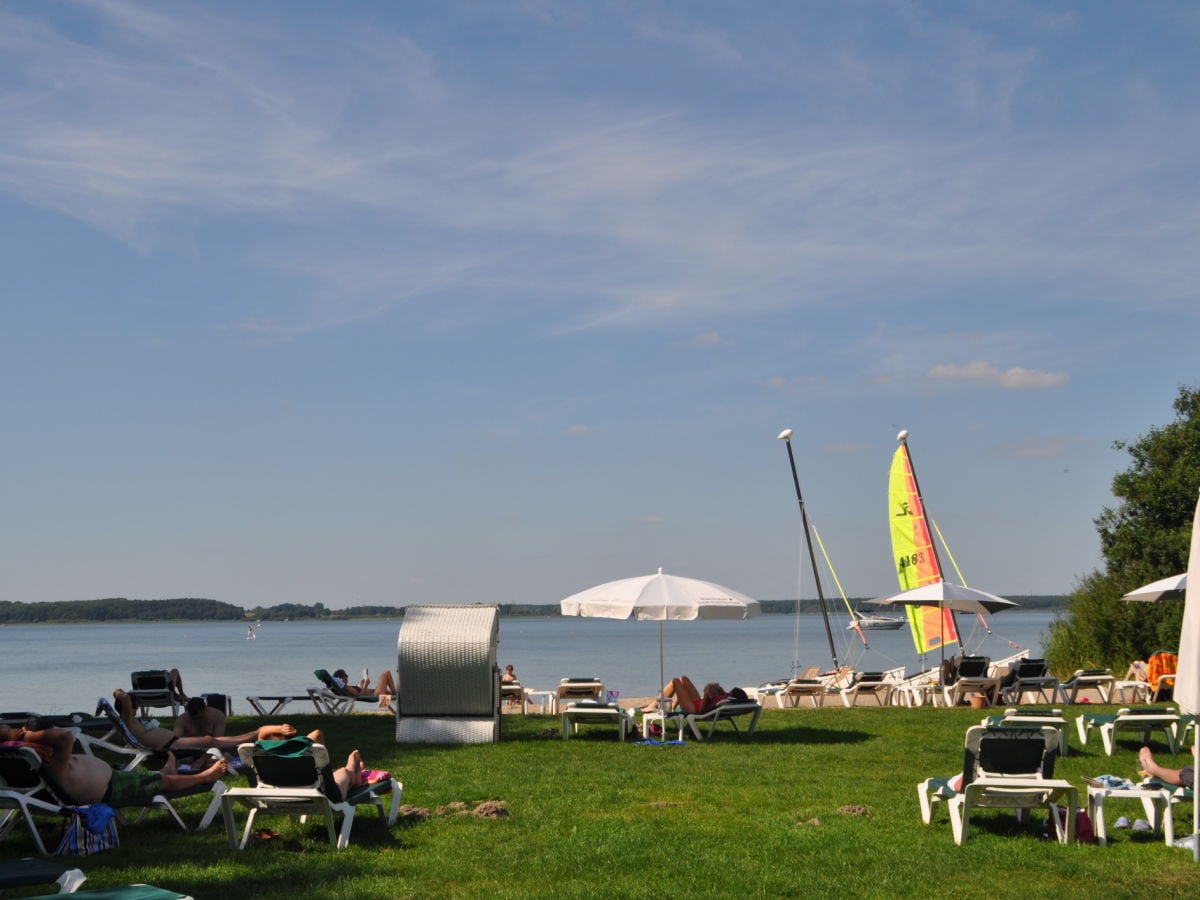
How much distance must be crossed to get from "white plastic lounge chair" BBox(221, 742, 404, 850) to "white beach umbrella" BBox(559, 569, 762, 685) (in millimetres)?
6775

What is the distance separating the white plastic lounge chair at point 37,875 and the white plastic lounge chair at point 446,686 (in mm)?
8675

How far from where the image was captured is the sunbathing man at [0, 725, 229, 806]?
812 cm

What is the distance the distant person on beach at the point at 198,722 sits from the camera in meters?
12.4

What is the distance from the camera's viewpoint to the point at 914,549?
27.9m

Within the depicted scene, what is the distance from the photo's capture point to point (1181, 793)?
8.31m

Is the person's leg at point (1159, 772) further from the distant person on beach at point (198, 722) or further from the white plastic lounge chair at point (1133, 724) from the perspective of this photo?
the distant person on beach at point (198, 722)

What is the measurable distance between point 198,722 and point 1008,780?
7.88 meters

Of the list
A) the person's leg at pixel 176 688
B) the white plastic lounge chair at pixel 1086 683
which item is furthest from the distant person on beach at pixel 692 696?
the person's leg at pixel 176 688

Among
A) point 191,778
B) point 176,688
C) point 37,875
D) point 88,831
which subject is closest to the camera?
point 37,875

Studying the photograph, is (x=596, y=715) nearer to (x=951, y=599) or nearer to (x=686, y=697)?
(x=686, y=697)

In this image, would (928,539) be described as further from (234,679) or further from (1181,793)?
(234,679)

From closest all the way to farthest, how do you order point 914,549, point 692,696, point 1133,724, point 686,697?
1. point 1133,724
2. point 686,697
3. point 692,696
4. point 914,549

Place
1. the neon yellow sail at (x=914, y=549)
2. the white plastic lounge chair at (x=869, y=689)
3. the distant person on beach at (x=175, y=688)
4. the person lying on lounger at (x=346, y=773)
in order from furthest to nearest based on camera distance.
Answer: the neon yellow sail at (x=914, y=549) < the white plastic lounge chair at (x=869, y=689) < the distant person on beach at (x=175, y=688) < the person lying on lounger at (x=346, y=773)

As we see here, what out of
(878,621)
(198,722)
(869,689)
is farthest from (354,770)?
(878,621)
